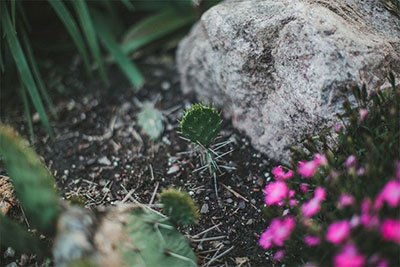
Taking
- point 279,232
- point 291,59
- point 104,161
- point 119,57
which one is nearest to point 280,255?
point 279,232

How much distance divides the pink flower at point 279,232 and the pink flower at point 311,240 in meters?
0.05

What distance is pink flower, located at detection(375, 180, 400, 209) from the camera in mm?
1259

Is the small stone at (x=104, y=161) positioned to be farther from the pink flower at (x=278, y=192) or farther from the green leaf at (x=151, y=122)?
the pink flower at (x=278, y=192)

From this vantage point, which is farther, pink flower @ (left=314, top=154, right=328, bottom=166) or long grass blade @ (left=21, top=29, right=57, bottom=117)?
long grass blade @ (left=21, top=29, right=57, bottom=117)

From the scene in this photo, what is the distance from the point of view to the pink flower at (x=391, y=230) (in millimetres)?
1198

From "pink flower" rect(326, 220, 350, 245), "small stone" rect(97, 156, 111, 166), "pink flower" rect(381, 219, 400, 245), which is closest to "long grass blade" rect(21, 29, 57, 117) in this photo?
"small stone" rect(97, 156, 111, 166)

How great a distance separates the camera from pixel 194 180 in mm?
2006

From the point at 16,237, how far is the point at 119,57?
1287 millimetres

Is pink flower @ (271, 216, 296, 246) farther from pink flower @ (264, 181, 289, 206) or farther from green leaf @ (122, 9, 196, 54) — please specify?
green leaf @ (122, 9, 196, 54)

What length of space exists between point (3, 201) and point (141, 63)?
121 centimetres

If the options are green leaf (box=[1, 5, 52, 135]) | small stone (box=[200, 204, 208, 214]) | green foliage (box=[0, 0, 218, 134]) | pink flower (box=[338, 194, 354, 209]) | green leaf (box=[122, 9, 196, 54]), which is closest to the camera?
pink flower (box=[338, 194, 354, 209])

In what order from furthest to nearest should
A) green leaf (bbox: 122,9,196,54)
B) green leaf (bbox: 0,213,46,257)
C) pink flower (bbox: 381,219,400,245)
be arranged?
green leaf (bbox: 122,9,196,54), green leaf (bbox: 0,213,46,257), pink flower (bbox: 381,219,400,245)

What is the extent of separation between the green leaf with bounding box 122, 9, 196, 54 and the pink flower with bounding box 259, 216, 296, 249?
137 centimetres

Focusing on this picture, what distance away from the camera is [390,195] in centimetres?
127
